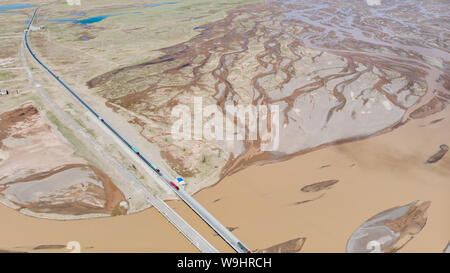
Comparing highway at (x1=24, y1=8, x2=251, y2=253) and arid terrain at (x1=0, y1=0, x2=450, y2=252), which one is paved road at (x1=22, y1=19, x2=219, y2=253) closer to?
arid terrain at (x1=0, y1=0, x2=450, y2=252)

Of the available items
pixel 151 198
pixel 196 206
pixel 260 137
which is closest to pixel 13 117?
pixel 151 198

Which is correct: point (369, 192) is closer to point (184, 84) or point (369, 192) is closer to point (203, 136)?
point (203, 136)

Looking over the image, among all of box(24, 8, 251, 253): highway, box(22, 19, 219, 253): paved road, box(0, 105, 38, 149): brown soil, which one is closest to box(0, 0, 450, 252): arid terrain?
box(0, 105, 38, 149): brown soil

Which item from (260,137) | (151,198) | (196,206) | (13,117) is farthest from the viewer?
(13,117)

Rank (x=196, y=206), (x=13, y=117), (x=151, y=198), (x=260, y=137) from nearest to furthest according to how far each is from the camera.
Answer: (x=196, y=206)
(x=151, y=198)
(x=260, y=137)
(x=13, y=117)

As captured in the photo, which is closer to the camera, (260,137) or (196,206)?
(196,206)

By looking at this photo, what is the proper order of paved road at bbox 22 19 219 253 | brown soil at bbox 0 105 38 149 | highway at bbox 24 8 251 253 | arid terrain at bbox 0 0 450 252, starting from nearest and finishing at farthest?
highway at bbox 24 8 251 253 → paved road at bbox 22 19 219 253 → arid terrain at bbox 0 0 450 252 → brown soil at bbox 0 105 38 149

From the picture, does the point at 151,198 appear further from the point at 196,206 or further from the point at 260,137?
the point at 260,137

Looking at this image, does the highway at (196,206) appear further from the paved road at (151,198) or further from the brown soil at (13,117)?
the brown soil at (13,117)

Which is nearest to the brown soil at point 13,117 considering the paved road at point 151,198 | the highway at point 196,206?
the paved road at point 151,198
